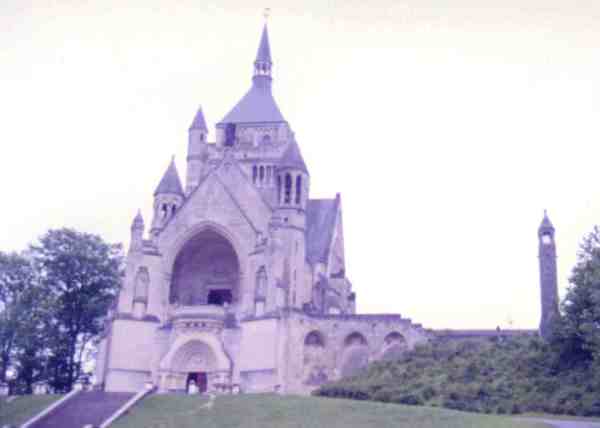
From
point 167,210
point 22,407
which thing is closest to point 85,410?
point 22,407

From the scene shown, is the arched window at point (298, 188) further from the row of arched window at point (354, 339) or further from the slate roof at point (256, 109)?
the slate roof at point (256, 109)

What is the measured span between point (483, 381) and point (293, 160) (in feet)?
69.8

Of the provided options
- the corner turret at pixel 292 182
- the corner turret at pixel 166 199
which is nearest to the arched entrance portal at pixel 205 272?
the corner turret at pixel 166 199

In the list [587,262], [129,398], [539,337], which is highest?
[587,262]

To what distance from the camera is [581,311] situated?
1543 inches

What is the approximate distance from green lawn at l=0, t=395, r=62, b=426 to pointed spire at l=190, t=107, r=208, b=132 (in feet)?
91.3

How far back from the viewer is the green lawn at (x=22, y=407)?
39984 mm

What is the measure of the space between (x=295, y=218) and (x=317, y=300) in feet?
22.3


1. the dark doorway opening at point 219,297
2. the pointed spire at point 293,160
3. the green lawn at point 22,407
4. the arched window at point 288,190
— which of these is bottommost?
the green lawn at point 22,407

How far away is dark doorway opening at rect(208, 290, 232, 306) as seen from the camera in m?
56.8

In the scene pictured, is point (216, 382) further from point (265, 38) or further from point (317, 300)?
point (265, 38)

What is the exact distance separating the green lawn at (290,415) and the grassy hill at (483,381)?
371 centimetres

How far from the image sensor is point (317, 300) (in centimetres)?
5741

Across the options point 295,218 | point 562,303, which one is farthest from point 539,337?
point 295,218
